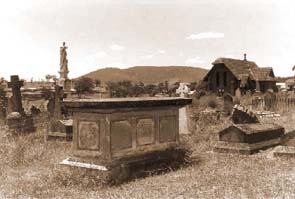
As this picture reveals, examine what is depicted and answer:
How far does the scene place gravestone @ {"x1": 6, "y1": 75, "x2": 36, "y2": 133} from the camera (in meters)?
15.4

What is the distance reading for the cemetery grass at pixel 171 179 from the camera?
652cm

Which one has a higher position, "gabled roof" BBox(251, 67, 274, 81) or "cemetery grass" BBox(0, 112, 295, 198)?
"gabled roof" BBox(251, 67, 274, 81)

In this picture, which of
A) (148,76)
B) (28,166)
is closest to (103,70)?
(148,76)

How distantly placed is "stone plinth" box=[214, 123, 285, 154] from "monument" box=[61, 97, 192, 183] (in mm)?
2518

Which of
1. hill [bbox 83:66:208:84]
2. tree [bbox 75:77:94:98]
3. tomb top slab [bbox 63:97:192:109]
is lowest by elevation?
tomb top slab [bbox 63:97:192:109]

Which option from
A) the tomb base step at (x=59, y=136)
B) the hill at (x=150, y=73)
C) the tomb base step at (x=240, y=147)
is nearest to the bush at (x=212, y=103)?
the tomb base step at (x=59, y=136)

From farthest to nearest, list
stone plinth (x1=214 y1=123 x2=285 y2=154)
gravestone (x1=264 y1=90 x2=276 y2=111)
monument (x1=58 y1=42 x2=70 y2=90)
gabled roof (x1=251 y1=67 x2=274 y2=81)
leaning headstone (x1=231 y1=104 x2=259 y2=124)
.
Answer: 1. gabled roof (x1=251 y1=67 x2=274 y2=81)
2. monument (x1=58 y1=42 x2=70 y2=90)
3. gravestone (x1=264 y1=90 x2=276 y2=111)
4. leaning headstone (x1=231 y1=104 x2=259 y2=124)
5. stone plinth (x1=214 y1=123 x2=285 y2=154)

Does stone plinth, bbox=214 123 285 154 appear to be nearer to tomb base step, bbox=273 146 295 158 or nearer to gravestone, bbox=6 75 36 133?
tomb base step, bbox=273 146 295 158

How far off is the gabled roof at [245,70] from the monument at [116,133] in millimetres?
31376

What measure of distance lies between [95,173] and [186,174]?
1.90 m

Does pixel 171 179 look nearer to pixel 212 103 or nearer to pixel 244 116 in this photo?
pixel 244 116

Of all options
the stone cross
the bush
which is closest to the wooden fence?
the bush

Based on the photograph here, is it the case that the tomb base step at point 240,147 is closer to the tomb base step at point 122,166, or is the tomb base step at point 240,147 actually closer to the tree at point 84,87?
the tomb base step at point 122,166

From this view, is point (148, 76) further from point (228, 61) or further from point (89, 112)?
point (89, 112)
